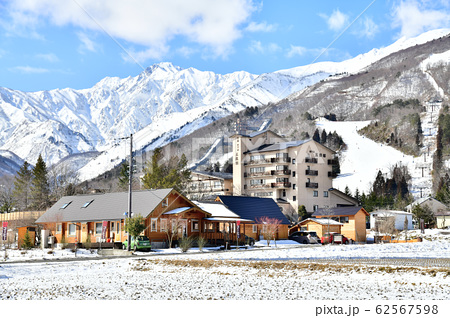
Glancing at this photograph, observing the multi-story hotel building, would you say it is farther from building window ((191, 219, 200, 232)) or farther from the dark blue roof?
building window ((191, 219, 200, 232))

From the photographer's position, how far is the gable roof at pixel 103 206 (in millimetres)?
49656

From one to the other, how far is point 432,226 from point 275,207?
4066cm

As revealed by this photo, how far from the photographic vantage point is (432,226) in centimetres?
9406

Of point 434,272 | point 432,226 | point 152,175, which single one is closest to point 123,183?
point 152,175

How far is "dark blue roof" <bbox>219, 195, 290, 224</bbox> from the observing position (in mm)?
61562

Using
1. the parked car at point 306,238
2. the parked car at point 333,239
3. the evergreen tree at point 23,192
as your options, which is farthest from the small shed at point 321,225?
the evergreen tree at point 23,192

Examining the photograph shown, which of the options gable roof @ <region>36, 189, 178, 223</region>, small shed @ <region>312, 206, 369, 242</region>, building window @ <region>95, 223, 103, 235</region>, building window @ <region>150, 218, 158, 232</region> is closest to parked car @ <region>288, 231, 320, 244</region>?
small shed @ <region>312, 206, 369, 242</region>

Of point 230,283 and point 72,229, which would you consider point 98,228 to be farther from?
point 230,283

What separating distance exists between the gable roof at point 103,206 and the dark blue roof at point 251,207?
40.1 feet

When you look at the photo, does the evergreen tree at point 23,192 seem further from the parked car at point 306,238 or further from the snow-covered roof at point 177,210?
the parked car at point 306,238

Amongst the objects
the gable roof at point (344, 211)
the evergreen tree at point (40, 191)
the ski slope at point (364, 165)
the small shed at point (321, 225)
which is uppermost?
the ski slope at point (364, 165)

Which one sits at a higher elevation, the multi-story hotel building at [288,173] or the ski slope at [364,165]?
the ski slope at [364,165]

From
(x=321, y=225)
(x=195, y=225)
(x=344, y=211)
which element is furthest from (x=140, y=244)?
(x=344, y=211)

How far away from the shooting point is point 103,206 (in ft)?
173
